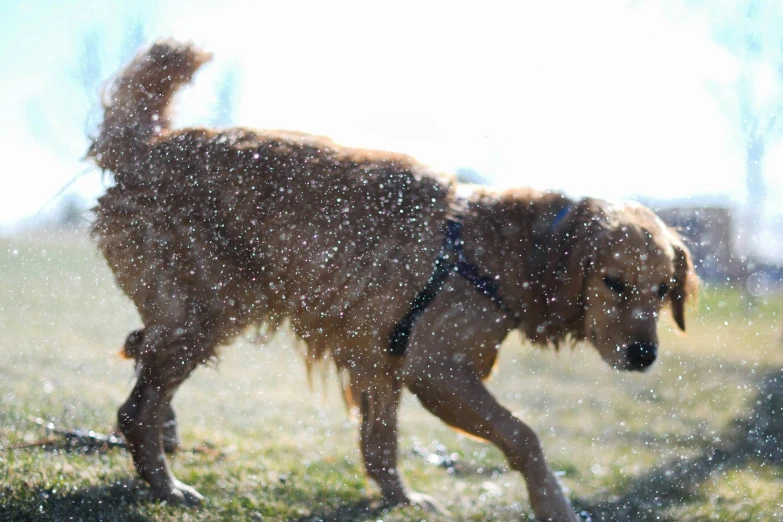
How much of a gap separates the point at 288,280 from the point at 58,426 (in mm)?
1306

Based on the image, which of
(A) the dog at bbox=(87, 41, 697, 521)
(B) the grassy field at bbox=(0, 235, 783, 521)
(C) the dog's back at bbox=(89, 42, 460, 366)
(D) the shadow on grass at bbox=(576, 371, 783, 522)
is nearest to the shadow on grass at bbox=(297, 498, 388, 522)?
(B) the grassy field at bbox=(0, 235, 783, 521)

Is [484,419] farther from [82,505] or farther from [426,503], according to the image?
[82,505]

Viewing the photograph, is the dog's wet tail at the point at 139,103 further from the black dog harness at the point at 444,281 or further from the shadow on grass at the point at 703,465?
the shadow on grass at the point at 703,465

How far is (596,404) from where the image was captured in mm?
5562

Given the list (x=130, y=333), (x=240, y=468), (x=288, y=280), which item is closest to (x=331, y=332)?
(x=288, y=280)

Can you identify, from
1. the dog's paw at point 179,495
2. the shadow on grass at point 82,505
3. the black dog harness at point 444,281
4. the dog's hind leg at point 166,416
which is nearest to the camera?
the shadow on grass at point 82,505

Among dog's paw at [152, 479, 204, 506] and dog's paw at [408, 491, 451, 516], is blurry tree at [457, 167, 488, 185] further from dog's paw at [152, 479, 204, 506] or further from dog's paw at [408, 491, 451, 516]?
dog's paw at [152, 479, 204, 506]

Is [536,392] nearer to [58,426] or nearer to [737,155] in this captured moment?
[737,155]

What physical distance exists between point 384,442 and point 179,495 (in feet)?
3.44

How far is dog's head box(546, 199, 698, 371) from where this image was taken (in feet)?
9.64

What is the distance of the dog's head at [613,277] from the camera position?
2.94 m

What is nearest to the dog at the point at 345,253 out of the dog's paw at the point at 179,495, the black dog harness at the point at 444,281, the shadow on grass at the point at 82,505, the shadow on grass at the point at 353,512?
the black dog harness at the point at 444,281

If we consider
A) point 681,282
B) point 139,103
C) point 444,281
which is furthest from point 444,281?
point 139,103

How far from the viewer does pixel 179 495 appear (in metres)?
2.65
